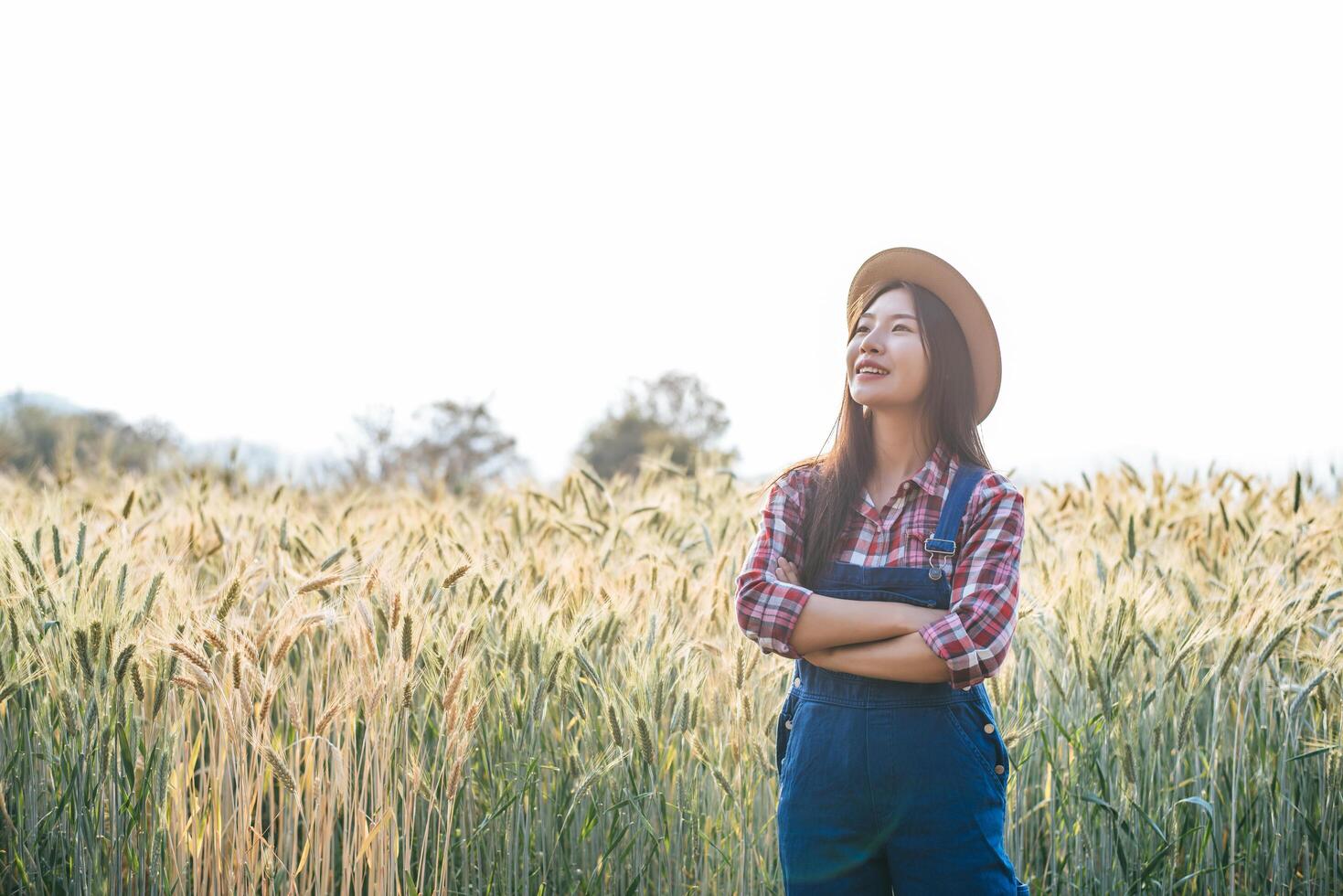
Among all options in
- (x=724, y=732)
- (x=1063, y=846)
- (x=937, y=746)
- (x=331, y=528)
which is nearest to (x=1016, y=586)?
(x=937, y=746)

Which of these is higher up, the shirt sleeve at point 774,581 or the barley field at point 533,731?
the shirt sleeve at point 774,581

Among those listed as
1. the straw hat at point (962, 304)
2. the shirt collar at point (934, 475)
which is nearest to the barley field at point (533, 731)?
the shirt collar at point (934, 475)

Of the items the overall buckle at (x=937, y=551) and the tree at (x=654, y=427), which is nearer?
the overall buckle at (x=937, y=551)

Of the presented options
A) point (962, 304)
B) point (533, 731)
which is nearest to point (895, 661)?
point (962, 304)

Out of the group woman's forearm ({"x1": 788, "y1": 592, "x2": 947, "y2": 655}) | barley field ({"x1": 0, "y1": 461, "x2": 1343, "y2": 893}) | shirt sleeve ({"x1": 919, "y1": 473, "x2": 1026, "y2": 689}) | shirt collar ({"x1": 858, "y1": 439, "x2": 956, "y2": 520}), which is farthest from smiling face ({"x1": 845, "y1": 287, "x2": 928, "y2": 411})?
barley field ({"x1": 0, "y1": 461, "x2": 1343, "y2": 893})

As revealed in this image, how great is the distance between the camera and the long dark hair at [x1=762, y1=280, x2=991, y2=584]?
2.17m

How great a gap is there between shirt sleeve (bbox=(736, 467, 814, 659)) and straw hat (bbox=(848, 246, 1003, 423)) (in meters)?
0.38

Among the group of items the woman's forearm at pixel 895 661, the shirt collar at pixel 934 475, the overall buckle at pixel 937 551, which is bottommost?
the woman's forearm at pixel 895 661

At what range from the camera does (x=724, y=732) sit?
276 cm

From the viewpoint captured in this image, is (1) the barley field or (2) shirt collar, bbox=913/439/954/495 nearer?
(2) shirt collar, bbox=913/439/954/495

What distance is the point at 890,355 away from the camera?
82.9 inches

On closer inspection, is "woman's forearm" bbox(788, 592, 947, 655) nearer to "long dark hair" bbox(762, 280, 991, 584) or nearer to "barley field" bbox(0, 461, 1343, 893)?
"long dark hair" bbox(762, 280, 991, 584)

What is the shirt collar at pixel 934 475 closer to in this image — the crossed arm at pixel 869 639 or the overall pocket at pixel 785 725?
the crossed arm at pixel 869 639

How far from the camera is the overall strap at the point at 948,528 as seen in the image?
2.02m
